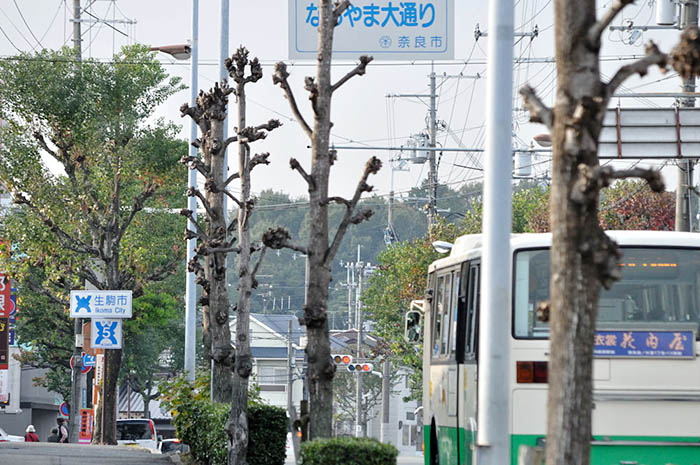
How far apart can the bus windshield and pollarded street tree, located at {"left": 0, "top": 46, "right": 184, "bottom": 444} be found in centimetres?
2418

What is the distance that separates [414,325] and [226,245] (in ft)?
12.6

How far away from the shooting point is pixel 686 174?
2555 cm

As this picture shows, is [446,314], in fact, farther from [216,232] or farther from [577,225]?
[577,225]

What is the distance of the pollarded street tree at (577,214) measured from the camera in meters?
5.96

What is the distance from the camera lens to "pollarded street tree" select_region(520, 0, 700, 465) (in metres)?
5.96

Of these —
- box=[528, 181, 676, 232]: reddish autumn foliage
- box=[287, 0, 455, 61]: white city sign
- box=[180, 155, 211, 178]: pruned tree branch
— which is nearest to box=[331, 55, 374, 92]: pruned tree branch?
box=[180, 155, 211, 178]: pruned tree branch

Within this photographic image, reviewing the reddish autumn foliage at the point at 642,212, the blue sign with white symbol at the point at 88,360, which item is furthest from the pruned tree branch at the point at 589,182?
the blue sign with white symbol at the point at 88,360

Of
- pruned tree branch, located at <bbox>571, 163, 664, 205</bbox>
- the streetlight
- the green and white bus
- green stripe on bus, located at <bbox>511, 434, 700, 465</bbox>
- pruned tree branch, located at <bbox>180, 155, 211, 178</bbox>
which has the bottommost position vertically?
green stripe on bus, located at <bbox>511, 434, 700, 465</bbox>

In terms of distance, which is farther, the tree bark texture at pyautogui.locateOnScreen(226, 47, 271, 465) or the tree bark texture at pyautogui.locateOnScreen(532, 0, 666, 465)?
the tree bark texture at pyautogui.locateOnScreen(226, 47, 271, 465)

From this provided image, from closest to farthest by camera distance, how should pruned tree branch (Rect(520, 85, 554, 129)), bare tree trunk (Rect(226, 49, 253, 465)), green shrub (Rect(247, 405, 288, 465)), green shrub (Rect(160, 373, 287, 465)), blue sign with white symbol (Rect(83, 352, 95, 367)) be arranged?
pruned tree branch (Rect(520, 85, 554, 129)) < bare tree trunk (Rect(226, 49, 253, 465)) < green shrub (Rect(247, 405, 288, 465)) < green shrub (Rect(160, 373, 287, 465)) < blue sign with white symbol (Rect(83, 352, 95, 367))

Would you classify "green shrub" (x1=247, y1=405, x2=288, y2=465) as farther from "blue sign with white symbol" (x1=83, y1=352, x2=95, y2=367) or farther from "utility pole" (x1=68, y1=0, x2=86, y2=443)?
"blue sign with white symbol" (x1=83, y1=352, x2=95, y2=367)

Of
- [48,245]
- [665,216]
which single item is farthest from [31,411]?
[665,216]

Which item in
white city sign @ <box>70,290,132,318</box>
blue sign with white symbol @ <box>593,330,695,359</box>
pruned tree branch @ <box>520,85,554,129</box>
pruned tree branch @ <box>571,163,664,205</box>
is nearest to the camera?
pruned tree branch @ <box>571,163,664,205</box>

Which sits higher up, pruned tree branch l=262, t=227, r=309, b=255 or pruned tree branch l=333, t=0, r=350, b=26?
pruned tree branch l=333, t=0, r=350, b=26
